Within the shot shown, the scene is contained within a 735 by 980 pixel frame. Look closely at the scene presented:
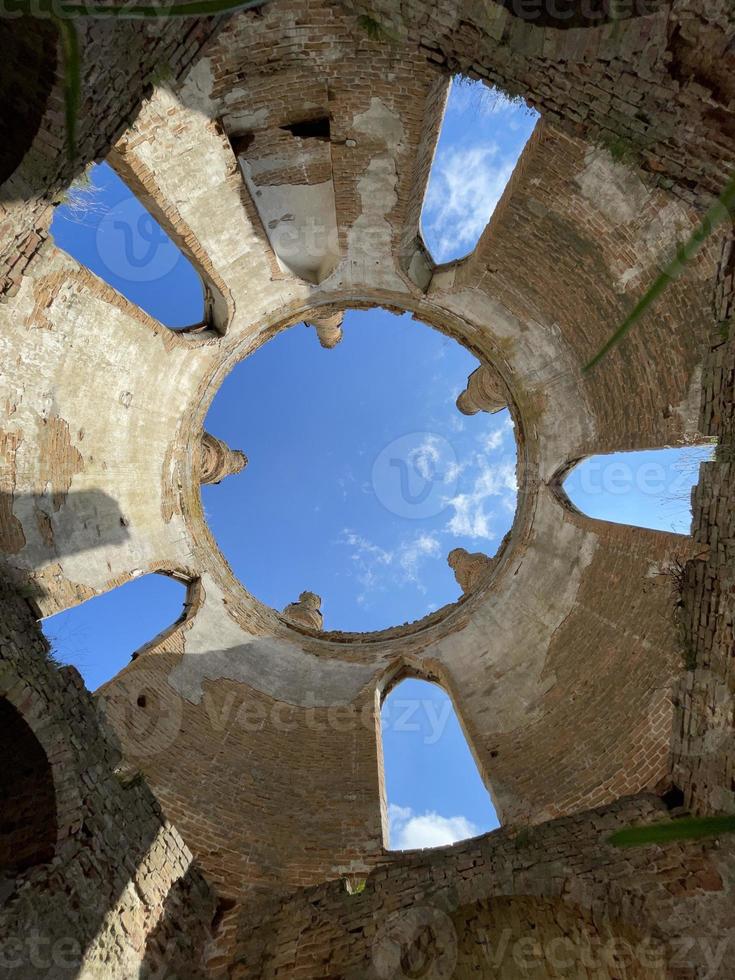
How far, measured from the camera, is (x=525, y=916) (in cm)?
443

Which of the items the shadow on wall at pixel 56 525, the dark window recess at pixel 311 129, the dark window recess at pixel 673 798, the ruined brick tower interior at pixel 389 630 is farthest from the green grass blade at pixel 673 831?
the dark window recess at pixel 311 129

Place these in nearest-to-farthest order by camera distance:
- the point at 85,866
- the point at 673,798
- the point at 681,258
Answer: the point at 85,866 → the point at 673,798 → the point at 681,258

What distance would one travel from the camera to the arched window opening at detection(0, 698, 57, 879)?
13.8 feet

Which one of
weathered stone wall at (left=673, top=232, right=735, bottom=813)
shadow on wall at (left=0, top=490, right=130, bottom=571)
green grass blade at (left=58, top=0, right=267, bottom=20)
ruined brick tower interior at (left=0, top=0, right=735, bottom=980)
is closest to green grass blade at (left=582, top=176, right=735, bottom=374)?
ruined brick tower interior at (left=0, top=0, right=735, bottom=980)

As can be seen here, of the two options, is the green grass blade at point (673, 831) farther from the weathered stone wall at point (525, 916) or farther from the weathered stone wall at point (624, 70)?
the weathered stone wall at point (624, 70)

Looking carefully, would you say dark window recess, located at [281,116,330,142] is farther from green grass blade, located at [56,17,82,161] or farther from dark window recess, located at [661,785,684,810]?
dark window recess, located at [661,785,684,810]

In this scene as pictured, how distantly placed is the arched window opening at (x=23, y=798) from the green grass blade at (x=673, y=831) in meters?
4.33

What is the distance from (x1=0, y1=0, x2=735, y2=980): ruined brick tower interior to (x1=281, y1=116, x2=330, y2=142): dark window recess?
1.7 inches

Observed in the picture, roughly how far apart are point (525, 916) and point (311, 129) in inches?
307

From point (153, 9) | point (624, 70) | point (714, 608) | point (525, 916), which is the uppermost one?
point (624, 70)

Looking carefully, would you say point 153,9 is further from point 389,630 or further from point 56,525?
point 389,630

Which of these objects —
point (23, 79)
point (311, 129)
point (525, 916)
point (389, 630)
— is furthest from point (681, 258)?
point (389, 630)

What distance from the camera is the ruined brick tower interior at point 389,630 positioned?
155 inches

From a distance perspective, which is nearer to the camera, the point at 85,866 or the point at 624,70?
the point at 624,70
